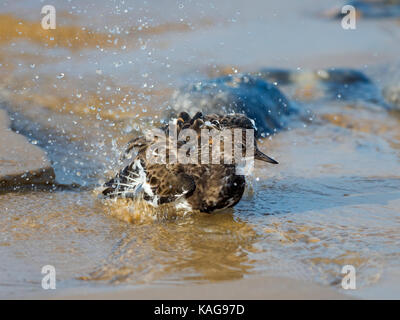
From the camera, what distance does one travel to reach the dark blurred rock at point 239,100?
20.5ft

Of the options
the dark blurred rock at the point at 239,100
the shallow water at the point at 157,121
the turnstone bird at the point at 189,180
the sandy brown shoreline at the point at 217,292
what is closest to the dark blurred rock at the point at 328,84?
the shallow water at the point at 157,121

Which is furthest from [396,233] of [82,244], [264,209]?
[82,244]

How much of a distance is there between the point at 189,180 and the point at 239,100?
2.74 m

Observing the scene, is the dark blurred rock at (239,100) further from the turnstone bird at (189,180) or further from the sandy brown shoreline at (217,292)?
the sandy brown shoreline at (217,292)

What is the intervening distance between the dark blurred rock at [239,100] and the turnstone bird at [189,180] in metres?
2.01

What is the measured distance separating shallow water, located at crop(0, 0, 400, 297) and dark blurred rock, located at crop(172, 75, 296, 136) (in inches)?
9.3

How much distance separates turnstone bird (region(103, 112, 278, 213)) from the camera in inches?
155

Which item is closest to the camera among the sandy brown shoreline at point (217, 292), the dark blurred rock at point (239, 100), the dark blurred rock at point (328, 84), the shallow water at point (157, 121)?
the sandy brown shoreline at point (217, 292)

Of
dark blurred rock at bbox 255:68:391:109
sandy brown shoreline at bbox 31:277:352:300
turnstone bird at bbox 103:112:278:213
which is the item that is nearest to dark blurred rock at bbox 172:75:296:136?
dark blurred rock at bbox 255:68:391:109

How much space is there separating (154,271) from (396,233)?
163 centimetres

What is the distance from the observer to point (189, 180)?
155 inches

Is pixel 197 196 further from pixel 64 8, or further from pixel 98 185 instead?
pixel 64 8

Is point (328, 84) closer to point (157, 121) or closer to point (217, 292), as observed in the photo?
point (157, 121)

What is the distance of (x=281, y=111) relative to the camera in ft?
23.0
